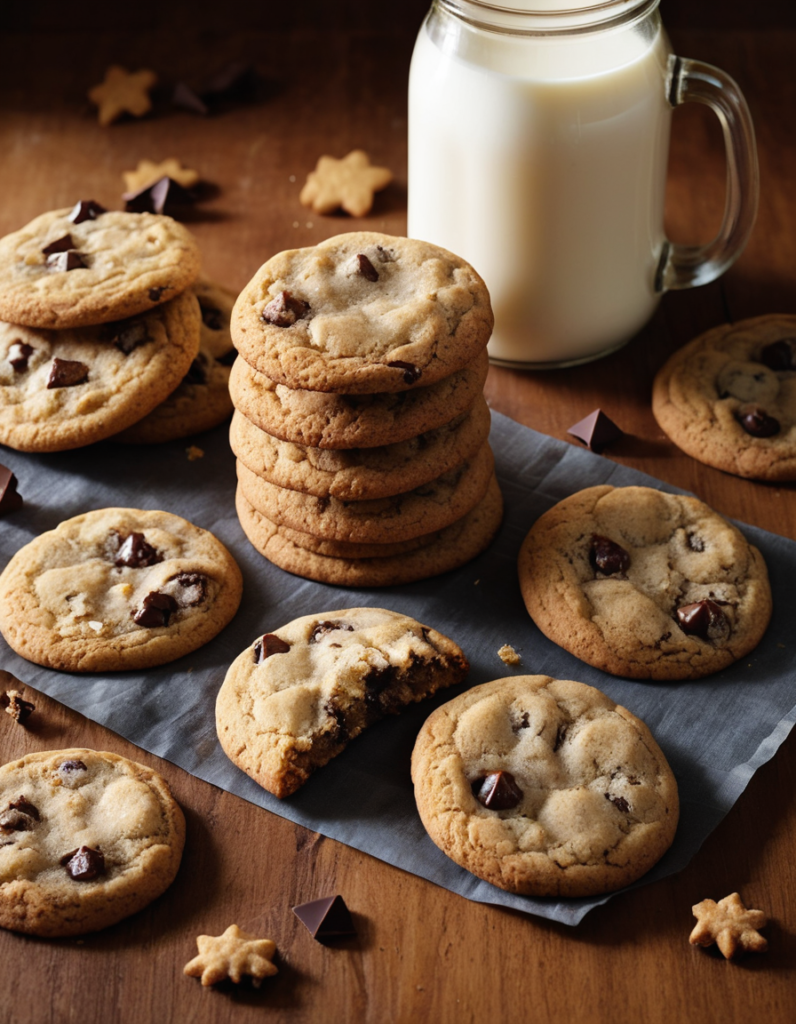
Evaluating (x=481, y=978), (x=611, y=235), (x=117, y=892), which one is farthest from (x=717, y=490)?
(x=117, y=892)

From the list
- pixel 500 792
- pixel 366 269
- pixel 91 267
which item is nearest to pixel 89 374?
pixel 91 267

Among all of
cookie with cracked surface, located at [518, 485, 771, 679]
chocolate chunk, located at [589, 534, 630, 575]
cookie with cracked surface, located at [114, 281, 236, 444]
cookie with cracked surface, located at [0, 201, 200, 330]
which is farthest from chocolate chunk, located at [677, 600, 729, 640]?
cookie with cracked surface, located at [0, 201, 200, 330]

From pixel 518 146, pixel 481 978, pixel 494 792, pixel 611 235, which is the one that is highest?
pixel 518 146

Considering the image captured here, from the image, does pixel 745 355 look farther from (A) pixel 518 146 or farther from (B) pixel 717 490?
(A) pixel 518 146

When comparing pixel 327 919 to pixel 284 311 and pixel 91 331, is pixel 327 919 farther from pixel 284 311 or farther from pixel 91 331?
pixel 91 331

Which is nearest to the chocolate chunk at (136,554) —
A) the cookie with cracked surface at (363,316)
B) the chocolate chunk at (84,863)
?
the cookie with cracked surface at (363,316)

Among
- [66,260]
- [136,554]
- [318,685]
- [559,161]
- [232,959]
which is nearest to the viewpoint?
[232,959]

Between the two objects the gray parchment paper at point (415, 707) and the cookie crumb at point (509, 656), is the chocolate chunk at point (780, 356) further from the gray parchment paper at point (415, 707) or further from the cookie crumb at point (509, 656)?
the cookie crumb at point (509, 656)
